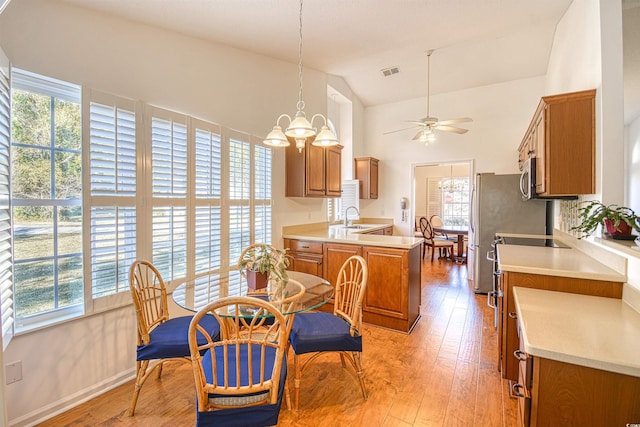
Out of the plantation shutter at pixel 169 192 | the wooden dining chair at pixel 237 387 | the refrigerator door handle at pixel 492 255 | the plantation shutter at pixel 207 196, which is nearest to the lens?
the wooden dining chair at pixel 237 387

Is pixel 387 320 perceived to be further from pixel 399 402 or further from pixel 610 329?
pixel 610 329

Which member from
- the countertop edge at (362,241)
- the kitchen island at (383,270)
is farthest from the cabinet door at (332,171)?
the kitchen island at (383,270)

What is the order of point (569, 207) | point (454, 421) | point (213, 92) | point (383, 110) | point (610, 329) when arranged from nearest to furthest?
point (610, 329)
point (454, 421)
point (213, 92)
point (569, 207)
point (383, 110)

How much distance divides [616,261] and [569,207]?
1.52m

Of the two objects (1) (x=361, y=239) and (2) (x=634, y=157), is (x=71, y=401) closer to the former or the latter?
(1) (x=361, y=239)

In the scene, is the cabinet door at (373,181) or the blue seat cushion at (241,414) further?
the cabinet door at (373,181)

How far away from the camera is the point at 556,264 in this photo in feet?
6.51

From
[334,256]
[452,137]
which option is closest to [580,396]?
[334,256]

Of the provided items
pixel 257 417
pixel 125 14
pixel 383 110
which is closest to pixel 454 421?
pixel 257 417

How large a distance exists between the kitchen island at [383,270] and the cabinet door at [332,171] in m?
0.95

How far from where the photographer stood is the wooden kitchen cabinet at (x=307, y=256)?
A: 11.2ft

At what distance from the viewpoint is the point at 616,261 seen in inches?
69.7

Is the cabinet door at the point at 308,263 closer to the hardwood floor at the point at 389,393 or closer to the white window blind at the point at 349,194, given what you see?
the hardwood floor at the point at 389,393

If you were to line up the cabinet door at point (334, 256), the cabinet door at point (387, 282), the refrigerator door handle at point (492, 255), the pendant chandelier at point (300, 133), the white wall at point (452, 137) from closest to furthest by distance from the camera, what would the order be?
the pendant chandelier at point (300, 133)
the cabinet door at point (387, 282)
the refrigerator door handle at point (492, 255)
the cabinet door at point (334, 256)
the white wall at point (452, 137)
